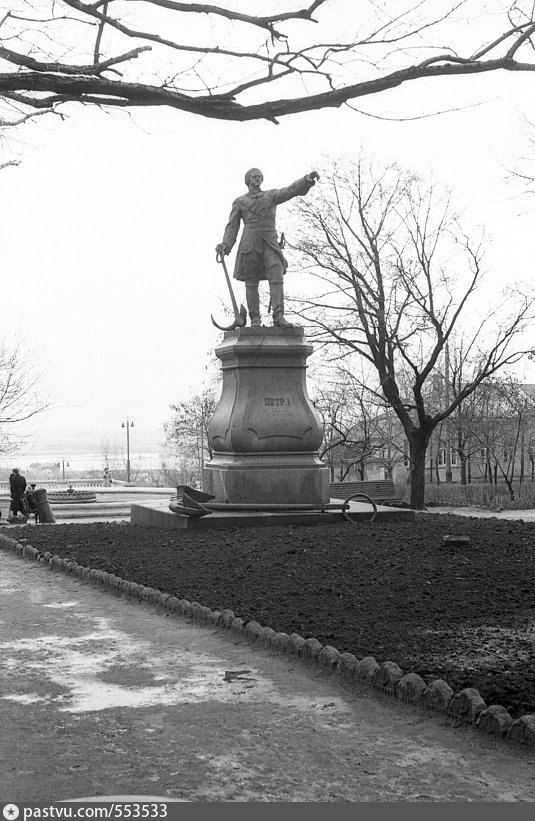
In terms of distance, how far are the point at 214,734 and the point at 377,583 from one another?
4166 millimetres

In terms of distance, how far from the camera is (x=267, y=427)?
15000mm

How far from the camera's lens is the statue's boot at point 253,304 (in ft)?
52.9

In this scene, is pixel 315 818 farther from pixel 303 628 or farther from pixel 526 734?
pixel 303 628

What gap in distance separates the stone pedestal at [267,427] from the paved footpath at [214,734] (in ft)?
24.5

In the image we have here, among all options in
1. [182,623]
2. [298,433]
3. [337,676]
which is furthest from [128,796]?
[298,433]

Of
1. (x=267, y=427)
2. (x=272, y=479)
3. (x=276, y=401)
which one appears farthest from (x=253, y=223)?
(x=272, y=479)

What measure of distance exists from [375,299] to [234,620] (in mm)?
19699

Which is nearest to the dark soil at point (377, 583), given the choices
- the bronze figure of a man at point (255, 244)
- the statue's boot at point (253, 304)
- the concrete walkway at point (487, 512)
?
the statue's boot at point (253, 304)

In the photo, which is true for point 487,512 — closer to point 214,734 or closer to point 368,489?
point 368,489

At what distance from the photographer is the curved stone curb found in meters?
4.84

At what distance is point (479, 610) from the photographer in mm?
7836

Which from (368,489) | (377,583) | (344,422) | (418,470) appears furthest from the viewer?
(344,422)

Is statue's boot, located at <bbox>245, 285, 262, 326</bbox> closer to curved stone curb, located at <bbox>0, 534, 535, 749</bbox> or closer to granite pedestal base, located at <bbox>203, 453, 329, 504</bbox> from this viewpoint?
granite pedestal base, located at <bbox>203, 453, 329, 504</bbox>

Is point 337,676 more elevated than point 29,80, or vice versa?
point 29,80
